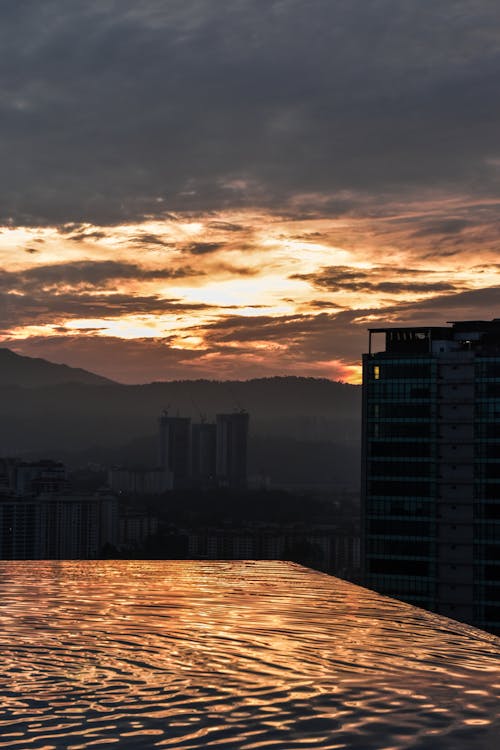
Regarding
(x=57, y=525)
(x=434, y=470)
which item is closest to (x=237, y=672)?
(x=434, y=470)

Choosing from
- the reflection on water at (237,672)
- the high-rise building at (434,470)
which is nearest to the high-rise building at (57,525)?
the high-rise building at (434,470)

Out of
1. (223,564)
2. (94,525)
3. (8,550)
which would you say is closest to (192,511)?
(94,525)

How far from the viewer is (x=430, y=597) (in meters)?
84.6

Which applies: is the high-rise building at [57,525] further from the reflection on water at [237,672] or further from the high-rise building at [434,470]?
the reflection on water at [237,672]

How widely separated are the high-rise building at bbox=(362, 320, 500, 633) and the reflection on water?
54357 mm

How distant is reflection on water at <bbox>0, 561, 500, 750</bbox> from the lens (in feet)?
48.9

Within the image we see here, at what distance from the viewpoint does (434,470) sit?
85688mm

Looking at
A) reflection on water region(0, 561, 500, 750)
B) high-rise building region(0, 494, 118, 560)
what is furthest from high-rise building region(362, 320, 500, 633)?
high-rise building region(0, 494, 118, 560)

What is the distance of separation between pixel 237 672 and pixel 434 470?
68.3 meters

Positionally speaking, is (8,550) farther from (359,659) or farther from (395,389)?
(359,659)

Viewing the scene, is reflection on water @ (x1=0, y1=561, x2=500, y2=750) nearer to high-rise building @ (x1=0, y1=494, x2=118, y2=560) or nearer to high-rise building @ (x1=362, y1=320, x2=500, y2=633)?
high-rise building @ (x1=362, y1=320, x2=500, y2=633)

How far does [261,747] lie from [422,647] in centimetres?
906

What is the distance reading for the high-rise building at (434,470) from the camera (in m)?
84.1

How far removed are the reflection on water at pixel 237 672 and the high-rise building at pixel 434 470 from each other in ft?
178
